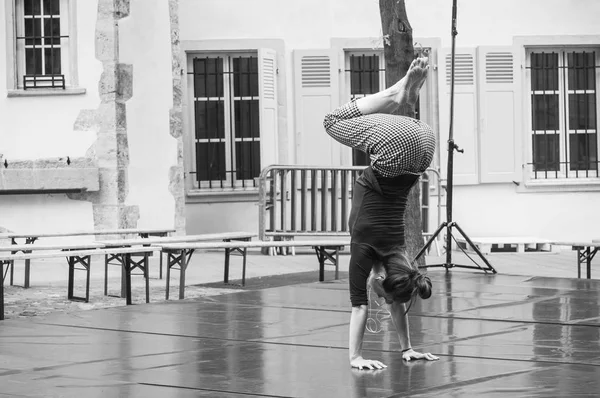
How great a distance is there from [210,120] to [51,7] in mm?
2915

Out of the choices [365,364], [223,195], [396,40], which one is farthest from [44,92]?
[365,364]

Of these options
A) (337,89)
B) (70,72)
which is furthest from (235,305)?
(337,89)

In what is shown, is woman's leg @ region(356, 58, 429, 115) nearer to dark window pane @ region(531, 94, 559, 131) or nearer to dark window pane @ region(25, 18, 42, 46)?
dark window pane @ region(25, 18, 42, 46)

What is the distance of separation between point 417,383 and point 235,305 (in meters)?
3.54

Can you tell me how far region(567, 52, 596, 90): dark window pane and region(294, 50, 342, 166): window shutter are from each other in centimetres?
353

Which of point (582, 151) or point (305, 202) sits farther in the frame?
point (582, 151)

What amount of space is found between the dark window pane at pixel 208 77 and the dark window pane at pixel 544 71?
4.62 meters

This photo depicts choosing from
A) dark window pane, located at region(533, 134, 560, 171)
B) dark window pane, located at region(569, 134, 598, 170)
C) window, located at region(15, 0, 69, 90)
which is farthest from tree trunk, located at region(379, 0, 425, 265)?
dark window pane, located at region(569, 134, 598, 170)

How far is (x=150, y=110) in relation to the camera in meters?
15.4

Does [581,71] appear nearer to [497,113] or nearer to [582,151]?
[582,151]

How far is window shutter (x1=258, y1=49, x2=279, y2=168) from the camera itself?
16.5 meters

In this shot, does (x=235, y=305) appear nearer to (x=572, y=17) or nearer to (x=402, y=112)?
(x=402, y=112)

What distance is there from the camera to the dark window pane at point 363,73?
17.2m

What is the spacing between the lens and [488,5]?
17.2 metres
